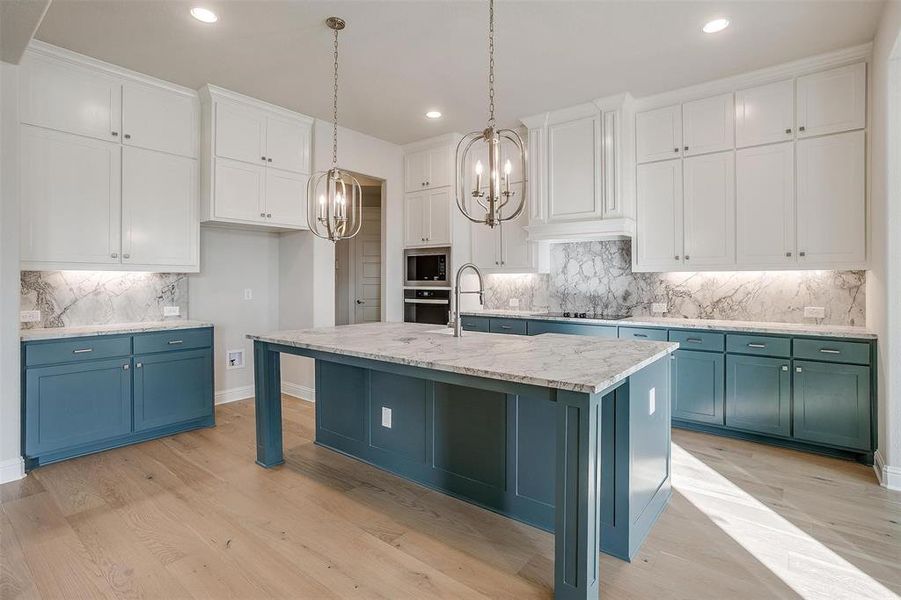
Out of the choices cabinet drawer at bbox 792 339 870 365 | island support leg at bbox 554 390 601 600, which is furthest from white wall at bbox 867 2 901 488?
island support leg at bbox 554 390 601 600

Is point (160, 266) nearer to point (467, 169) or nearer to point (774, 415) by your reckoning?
point (467, 169)

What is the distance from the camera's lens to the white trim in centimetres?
479

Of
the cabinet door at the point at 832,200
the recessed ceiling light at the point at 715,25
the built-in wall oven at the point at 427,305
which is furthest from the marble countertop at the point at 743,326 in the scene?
the recessed ceiling light at the point at 715,25

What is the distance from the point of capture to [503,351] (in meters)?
2.32

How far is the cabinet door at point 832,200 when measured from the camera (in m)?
3.28

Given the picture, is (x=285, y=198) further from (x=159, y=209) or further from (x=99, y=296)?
(x=99, y=296)

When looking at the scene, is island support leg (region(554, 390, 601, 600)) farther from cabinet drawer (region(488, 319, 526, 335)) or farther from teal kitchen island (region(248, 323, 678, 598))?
cabinet drawer (region(488, 319, 526, 335))

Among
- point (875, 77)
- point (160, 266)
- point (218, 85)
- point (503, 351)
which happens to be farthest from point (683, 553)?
point (218, 85)

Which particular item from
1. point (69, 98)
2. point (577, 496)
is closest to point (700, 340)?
point (577, 496)

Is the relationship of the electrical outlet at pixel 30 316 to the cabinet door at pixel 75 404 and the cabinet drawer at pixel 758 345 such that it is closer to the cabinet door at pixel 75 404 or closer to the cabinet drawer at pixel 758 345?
the cabinet door at pixel 75 404

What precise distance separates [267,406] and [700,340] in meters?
3.29

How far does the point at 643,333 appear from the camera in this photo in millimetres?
3883

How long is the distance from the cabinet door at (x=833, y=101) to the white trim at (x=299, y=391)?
4.83 metres

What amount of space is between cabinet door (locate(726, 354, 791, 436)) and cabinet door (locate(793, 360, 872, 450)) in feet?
0.25
